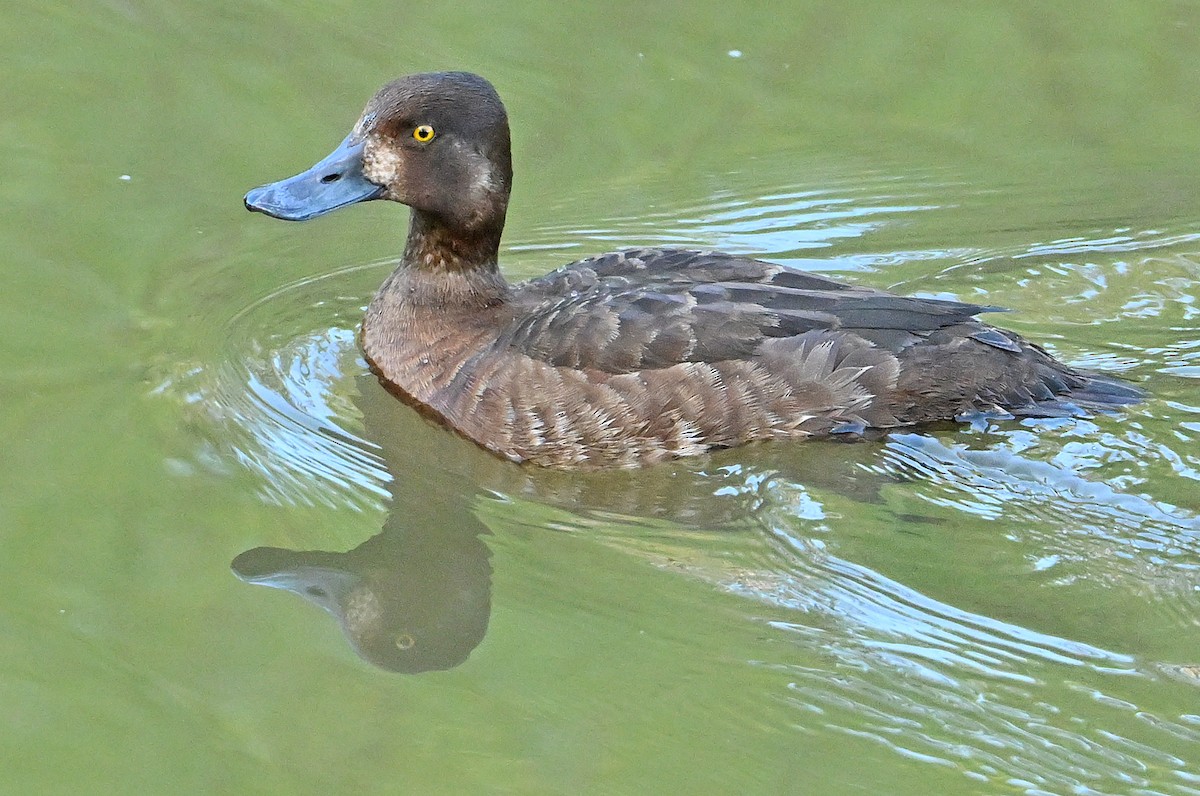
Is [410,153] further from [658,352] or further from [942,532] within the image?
[942,532]

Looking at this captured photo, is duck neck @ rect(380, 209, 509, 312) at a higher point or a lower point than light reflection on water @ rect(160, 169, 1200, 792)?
higher

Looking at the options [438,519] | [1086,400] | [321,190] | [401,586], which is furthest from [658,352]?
[1086,400]

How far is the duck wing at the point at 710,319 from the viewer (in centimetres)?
569

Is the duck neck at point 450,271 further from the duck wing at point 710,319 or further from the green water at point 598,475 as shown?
the green water at point 598,475

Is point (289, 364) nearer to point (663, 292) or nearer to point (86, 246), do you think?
point (86, 246)

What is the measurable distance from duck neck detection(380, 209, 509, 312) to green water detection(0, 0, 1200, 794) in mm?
461

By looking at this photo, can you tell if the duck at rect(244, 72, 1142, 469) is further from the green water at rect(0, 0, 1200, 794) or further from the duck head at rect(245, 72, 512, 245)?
the green water at rect(0, 0, 1200, 794)

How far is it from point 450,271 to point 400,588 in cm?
171

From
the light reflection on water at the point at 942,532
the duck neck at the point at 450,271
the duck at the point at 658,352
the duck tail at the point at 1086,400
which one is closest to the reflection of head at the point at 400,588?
the light reflection on water at the point at 942,532

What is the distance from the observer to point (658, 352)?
223 inches

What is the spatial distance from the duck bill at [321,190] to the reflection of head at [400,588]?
1426mm

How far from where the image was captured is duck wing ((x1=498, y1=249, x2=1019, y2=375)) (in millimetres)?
5688

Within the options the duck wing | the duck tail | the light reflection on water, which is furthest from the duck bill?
the duck tail

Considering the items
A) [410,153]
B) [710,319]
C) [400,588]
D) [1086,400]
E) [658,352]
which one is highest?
[410,153]
